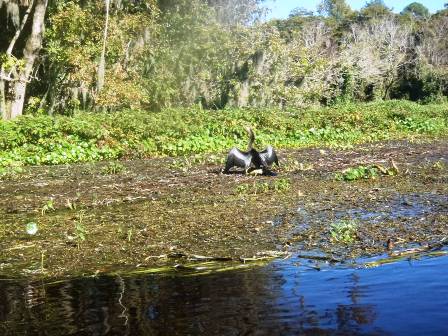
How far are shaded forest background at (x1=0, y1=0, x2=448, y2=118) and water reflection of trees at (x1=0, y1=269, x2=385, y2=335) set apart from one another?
16.4m

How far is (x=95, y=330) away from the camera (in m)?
3.24

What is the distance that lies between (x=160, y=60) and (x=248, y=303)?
22373mm

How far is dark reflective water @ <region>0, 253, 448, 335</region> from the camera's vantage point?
3141mm

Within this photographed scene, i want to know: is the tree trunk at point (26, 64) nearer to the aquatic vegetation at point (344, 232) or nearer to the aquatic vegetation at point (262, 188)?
the aquatic vegetation at point (262, 188)

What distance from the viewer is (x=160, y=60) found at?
24922 mm

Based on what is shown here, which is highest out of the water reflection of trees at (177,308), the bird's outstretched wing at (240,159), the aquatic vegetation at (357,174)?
the bird's outstretched wing at (240,159)

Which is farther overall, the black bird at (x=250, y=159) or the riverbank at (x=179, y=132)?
the riverbank at (x=179, y=132)

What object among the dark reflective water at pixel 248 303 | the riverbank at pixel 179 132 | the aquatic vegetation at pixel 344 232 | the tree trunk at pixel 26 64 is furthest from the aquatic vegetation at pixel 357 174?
the tree trunk at pixel 26 64

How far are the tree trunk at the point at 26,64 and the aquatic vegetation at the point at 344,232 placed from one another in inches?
653

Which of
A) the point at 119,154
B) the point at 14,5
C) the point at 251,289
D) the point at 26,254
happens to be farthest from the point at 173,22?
the point at 251,289

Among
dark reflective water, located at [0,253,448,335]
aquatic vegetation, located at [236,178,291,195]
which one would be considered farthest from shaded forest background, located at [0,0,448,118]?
dark reflective water, located at [0,253,448,335]

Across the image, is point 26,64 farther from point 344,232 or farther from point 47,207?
point 344,232

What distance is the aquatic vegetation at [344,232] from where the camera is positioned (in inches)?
205

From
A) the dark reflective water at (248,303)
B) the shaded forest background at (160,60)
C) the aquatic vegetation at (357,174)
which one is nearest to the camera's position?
the dark reflective water at (248,303)
